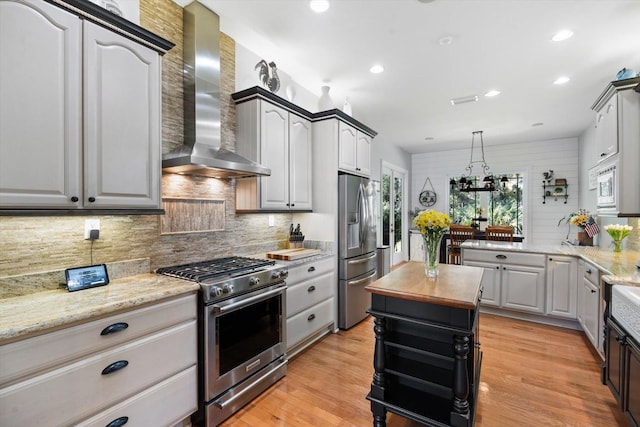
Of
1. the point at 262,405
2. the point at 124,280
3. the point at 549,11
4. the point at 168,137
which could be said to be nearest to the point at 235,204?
the point at 168,137

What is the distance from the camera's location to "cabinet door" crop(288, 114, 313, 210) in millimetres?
3180

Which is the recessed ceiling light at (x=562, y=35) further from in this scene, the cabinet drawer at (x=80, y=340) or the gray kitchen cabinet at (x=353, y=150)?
the cabinet drawer at (x=80, y=340)

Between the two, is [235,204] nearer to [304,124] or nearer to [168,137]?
[168,137]

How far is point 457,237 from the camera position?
5.42m

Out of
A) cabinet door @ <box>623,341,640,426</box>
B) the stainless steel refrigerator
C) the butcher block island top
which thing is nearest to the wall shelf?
the stainless steel refrigerator

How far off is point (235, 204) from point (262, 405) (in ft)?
5.60

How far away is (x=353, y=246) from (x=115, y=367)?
253 centimetres

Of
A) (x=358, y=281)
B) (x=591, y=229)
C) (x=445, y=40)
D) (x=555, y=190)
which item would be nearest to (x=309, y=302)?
(x=358, y=281)

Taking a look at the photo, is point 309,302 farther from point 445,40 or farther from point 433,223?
point 445,40

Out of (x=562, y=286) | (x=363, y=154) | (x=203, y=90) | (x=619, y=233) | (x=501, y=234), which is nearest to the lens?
(x=203, y=90)

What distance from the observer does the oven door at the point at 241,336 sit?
1919mm

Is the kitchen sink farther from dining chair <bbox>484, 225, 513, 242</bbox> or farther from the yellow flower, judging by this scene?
dining chair <bbox>484, 225, 513, 242</bbox>

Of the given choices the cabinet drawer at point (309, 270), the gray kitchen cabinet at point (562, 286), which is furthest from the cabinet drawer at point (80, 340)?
the gray kitchen cabinet at point (562, 286)

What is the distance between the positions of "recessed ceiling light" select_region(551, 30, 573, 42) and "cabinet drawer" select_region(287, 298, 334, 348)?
10.7ft
